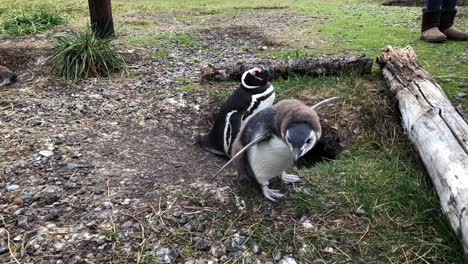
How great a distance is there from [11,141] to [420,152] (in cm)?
243

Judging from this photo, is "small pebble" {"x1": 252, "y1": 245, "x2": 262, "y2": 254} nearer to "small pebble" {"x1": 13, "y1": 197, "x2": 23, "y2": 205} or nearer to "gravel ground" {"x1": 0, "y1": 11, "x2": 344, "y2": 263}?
"gravel ground" {"x1": 0, "y1": 11, "x2": 344, "y2": 263}

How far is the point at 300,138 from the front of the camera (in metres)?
1.82

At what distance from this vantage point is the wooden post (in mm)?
4703

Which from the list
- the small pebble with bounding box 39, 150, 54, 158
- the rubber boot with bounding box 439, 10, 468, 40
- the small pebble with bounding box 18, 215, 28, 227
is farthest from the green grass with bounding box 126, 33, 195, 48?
the small pebble with bounding box 18, 215, 28, 227

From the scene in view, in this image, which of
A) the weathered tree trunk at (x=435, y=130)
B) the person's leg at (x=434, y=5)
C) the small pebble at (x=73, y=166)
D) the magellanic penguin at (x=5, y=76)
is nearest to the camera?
the weathered tree trunk at (x=435, y=130)

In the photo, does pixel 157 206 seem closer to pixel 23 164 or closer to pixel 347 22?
pixel 23 164

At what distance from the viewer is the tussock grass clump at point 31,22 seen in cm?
550

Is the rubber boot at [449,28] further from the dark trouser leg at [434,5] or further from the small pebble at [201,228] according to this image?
the small pebble at [201,228]

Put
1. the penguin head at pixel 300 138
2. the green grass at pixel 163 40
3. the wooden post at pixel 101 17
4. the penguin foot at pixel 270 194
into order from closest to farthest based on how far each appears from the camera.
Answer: the penguin head at pixel 300 138 < the penguin foot at pixel 270 194 < the wooden post at pixel 101 17 < the green grass at pixel 163 40

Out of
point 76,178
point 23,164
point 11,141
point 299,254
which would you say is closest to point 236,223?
point 299,254

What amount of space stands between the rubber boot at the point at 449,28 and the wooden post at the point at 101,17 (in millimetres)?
3532

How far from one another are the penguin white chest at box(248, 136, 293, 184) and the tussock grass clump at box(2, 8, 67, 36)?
4.29m

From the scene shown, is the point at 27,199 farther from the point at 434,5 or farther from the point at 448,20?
the point at 448,20

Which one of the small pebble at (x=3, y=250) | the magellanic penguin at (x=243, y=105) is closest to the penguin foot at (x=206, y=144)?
the magellanic penguin at (x=243, y=105)
